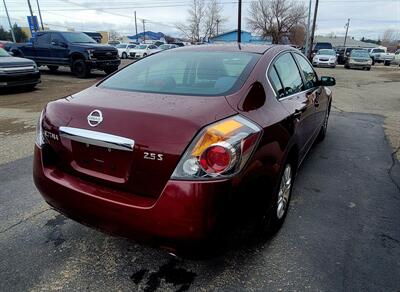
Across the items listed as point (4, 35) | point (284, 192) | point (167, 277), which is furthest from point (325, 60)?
point (4, 35)

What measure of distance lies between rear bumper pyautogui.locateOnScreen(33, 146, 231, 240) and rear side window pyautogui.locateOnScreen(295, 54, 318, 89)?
244 centimetres

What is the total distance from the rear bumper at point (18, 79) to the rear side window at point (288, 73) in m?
9.39

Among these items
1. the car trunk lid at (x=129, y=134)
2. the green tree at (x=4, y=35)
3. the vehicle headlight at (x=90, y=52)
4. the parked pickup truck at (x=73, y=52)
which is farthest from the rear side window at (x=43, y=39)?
the green tree at (x=4, y=35)

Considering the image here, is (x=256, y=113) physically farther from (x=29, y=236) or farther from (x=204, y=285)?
(x=29, y=236)

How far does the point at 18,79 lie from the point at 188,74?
31.2 ft

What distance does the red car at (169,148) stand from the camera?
1.85 m

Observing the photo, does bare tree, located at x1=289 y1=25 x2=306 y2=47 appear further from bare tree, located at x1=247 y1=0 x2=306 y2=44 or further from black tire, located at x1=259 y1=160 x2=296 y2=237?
black tire, located at x1=259 y1=160 x2=296 y2=237

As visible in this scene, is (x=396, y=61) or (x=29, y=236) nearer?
(x=29, y=236)

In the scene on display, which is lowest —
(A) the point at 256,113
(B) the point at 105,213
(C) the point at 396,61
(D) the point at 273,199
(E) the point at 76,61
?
(C) the point at 396,61

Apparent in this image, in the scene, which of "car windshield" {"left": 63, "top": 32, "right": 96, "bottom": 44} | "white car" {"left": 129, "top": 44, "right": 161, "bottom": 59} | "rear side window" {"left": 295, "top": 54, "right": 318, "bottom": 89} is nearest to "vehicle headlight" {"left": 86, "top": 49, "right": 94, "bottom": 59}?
"car windshield" {"left": 63, "top": 32, "right": 96, "bottom": 44}

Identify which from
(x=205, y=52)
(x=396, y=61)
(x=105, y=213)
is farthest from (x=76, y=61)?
(x=396, y=61)

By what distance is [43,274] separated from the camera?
2.38m

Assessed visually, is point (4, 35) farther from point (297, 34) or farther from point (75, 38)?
point (75, 38)

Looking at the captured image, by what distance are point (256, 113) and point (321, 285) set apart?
1252 mm
